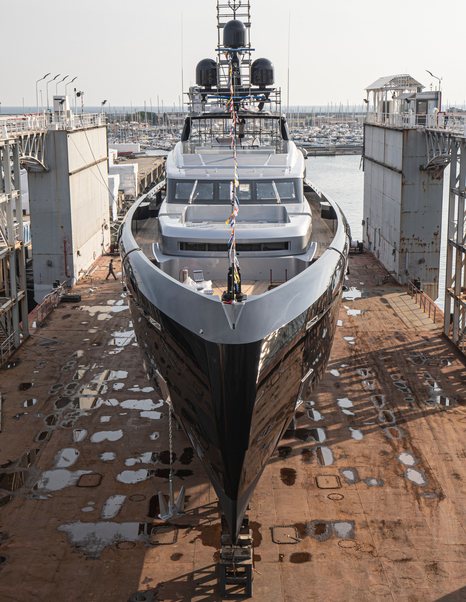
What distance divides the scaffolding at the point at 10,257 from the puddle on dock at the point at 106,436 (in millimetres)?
4960

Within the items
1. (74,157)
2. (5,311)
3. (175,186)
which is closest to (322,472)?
(175,186)

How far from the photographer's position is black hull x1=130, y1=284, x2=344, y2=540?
8969mm

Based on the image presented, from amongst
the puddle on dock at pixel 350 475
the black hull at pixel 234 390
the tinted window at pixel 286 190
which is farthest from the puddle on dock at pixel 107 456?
the tinted window at pixel 286 190

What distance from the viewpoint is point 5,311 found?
58.6ft

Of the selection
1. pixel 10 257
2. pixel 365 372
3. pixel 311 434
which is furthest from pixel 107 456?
pixel 10 257

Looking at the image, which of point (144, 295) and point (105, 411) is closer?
point (144, 295)

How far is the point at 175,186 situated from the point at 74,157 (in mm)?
11356

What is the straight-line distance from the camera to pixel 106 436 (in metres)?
13.7

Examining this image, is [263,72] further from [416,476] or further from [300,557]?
[300,557]

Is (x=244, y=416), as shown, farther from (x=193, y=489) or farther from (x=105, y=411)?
(x=105, y=411)

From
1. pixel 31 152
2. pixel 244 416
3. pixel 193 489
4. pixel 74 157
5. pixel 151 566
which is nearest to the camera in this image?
pixel 244 416

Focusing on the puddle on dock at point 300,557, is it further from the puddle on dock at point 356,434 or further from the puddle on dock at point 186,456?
the puddle on dock at point 356,434

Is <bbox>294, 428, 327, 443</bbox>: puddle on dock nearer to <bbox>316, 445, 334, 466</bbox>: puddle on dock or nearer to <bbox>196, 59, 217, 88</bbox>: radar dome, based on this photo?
<bbox>316, 445, 334, 466</bbox>: puddle on dock

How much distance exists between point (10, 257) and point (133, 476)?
807 cm
